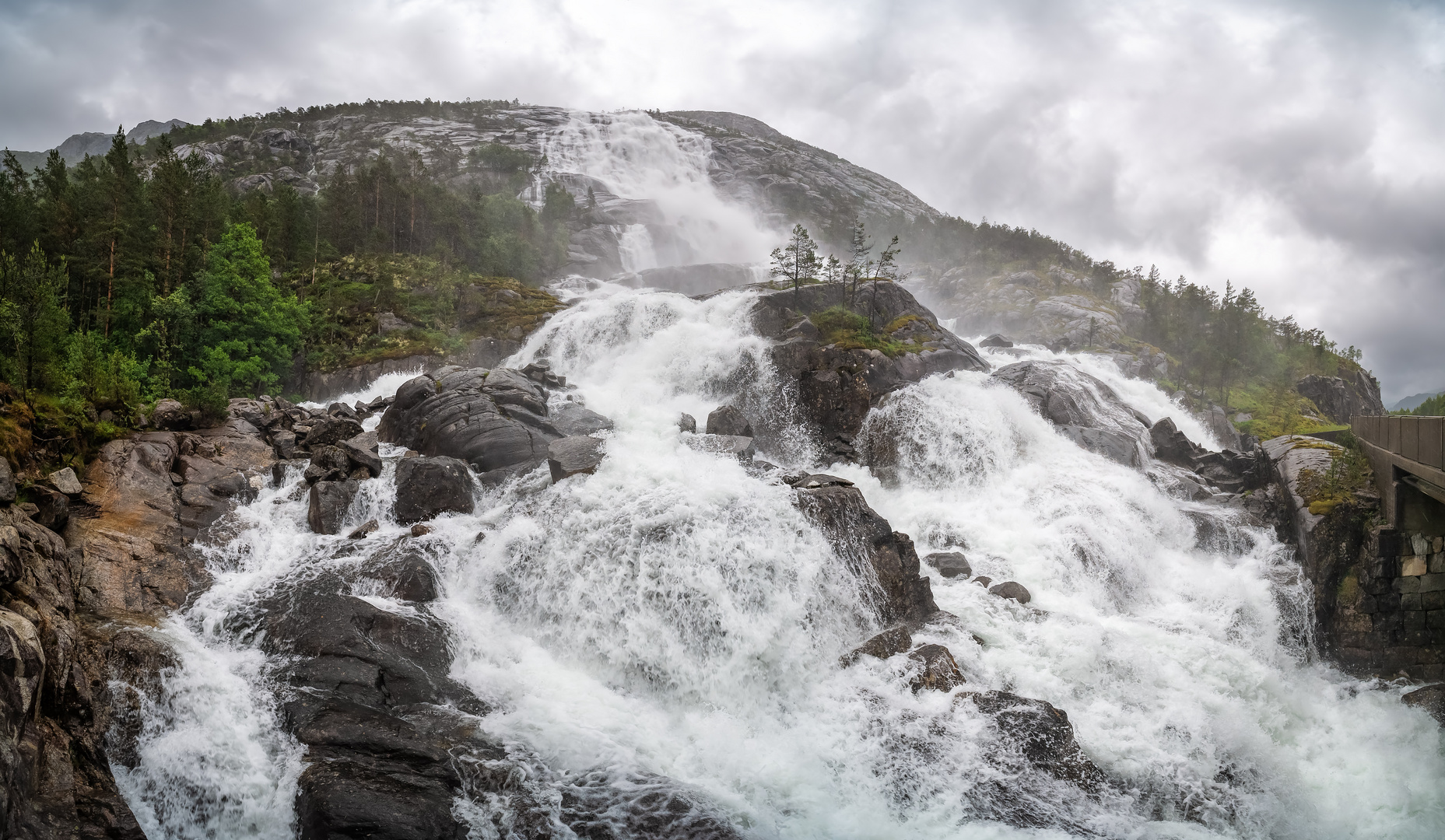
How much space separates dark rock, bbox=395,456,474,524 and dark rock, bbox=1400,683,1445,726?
2633 centimetres

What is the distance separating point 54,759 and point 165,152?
142 ft

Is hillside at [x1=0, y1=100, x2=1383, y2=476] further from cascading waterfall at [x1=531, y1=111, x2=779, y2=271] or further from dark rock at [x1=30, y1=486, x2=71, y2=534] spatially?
dark rock at [x1=30, y1=486, x2=71, y2=534]

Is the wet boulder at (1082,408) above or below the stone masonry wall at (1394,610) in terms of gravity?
above

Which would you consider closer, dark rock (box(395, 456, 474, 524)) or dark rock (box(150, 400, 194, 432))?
dark rock (box(395, 456, 474, 524))

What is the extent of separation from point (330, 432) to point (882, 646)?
2161 centimetres

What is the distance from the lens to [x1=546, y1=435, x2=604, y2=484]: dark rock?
23641mm

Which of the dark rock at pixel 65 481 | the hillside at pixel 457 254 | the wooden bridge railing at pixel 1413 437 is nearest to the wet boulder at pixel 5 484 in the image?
the dark rock at pixel 65 481

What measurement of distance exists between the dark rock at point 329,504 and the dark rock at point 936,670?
1705cm

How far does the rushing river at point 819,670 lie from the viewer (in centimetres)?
1327

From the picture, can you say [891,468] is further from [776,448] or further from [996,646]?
[996,646]

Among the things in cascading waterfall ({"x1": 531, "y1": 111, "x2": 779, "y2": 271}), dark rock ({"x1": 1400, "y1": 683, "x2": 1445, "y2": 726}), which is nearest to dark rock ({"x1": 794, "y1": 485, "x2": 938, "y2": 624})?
dark rock ({"x1": 1400, "y1": 683, "x2": 1445, "y2": 726})

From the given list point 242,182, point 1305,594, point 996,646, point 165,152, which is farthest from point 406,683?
point 242,182

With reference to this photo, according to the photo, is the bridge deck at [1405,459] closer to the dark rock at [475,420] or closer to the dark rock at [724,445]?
the dark rock at [724,445]

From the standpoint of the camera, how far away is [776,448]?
32.4 meters
